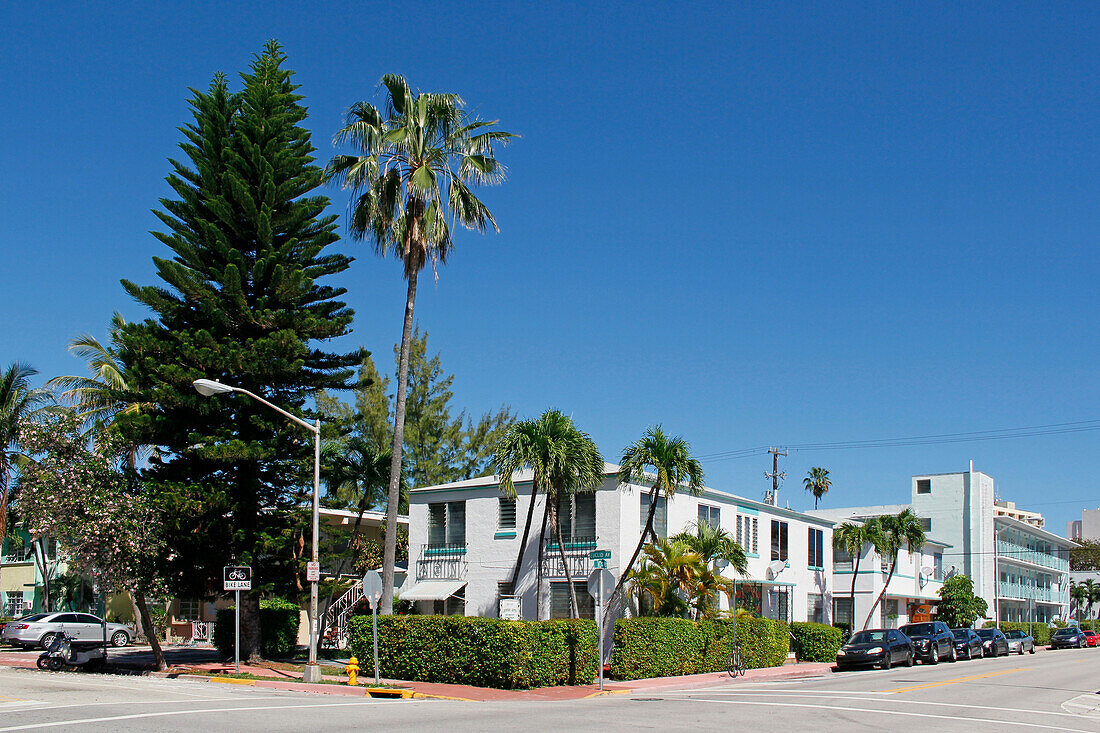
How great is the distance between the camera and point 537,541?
105ft

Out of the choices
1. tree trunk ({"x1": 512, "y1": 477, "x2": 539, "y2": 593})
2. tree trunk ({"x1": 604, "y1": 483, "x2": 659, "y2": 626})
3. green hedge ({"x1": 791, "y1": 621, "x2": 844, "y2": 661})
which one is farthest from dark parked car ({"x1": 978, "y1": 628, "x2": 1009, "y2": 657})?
tree trunk ({"x1": 512, "y1": 477, "x2": 539, "y2": 593})

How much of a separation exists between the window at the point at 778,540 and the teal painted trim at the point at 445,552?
1297 cm

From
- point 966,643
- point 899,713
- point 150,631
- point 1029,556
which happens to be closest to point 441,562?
point 150,631

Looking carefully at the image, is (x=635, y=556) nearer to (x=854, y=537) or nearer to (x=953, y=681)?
(x=953, y=681)

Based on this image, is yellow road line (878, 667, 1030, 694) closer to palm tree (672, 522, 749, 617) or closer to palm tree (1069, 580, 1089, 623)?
palm tree (672, 522, 749, 617)

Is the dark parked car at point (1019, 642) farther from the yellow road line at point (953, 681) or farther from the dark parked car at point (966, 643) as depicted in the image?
the yellow road line at point (953, 681)

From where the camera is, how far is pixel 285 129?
32250mm

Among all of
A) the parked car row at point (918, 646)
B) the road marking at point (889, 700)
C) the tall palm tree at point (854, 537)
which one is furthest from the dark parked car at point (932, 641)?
the road marking at point (889, 700)

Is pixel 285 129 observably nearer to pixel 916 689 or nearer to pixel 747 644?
pixel 747 644

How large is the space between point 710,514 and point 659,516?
11.9ft

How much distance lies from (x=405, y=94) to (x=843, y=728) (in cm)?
1924

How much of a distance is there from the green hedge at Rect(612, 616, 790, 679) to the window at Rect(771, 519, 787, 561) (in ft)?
21.3

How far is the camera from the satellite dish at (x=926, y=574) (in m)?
56.2

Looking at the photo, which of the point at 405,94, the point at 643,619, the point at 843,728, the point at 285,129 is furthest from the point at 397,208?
the point at 843,728
